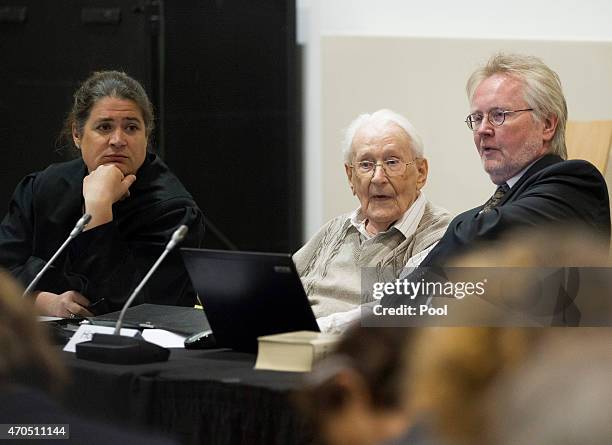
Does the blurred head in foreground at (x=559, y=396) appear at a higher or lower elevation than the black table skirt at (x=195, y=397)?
higher

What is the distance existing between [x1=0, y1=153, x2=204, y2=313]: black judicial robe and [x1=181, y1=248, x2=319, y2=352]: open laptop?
511 mm

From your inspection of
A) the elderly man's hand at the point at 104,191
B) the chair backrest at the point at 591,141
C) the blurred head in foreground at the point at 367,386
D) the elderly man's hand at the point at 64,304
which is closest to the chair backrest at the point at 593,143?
the chair backrest at the point at 591,141

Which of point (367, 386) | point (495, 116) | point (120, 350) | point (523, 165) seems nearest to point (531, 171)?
point (523, 165)

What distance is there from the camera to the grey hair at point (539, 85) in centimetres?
218

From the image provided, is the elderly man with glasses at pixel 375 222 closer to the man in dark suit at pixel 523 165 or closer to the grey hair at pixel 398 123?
the grey hair at pixel 398 123

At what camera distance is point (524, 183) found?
208 centimetres

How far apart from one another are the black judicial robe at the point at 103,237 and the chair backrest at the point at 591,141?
1026 mm

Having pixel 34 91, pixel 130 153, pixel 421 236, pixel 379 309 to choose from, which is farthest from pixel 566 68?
pixel 379 309

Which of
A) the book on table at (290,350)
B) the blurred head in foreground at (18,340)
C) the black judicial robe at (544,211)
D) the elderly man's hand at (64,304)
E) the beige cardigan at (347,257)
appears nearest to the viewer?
the blurred head in foreground at (18,340)

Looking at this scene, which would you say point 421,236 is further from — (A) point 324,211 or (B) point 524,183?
(A) point 324,211

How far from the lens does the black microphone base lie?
61.4 inches

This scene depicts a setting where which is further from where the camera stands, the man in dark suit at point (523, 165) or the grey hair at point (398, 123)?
the grey hair at point (398, 123)

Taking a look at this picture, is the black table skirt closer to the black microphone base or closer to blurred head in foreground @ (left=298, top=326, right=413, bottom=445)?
the black microphone base

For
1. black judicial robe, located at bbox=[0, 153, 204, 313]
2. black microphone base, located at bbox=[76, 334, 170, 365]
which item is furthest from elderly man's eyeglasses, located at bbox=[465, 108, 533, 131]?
black microphone base, located at bbox=[76, 334, 170, 365]
